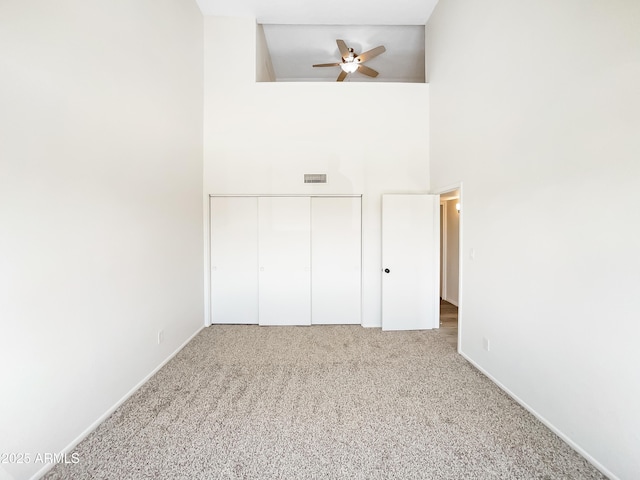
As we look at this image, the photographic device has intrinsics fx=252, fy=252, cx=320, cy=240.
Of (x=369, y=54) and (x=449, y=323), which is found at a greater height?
(x=369, y=54)

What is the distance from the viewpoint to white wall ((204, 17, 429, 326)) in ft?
12.0

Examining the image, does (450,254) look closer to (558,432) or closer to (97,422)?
(558,432)

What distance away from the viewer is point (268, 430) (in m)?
1.78

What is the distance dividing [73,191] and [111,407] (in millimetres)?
1653

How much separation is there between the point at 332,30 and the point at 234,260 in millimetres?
3926

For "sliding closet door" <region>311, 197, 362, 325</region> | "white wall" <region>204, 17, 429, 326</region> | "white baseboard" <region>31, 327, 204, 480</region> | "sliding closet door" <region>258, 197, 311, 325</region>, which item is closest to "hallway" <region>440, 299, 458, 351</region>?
"white wall" <region>204, 17, 429, 326</region>

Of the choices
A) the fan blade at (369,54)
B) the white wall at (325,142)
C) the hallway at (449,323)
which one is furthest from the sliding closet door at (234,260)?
the hallway at (449,323)

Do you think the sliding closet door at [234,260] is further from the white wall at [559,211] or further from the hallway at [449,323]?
the white wall at [559,211]

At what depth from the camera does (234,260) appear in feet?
12.3

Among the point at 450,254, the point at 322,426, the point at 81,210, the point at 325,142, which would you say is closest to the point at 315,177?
the point at 325,142

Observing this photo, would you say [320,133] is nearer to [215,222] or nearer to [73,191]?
[215,222]

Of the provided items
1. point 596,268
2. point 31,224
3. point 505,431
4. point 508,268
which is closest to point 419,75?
point 508,268

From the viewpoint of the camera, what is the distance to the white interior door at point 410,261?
11.6 ft

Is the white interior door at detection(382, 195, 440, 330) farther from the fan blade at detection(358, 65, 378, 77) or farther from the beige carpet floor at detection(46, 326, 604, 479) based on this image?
the fan blade at detection(358, 65, 378, 77)
